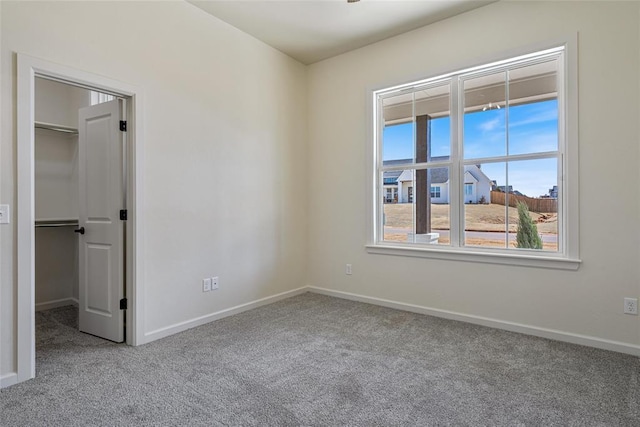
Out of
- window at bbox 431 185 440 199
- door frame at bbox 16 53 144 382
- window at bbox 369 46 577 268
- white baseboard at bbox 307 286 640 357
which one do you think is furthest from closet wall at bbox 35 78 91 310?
window at bbox 431 185 440 199

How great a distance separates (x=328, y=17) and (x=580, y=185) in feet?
8.85

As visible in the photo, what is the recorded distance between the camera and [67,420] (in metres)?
1.87

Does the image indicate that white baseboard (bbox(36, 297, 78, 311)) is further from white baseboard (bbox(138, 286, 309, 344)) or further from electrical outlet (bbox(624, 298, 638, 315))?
electrical outlet (bbox(624, 298, 638, 315))

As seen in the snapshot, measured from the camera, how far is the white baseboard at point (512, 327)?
2751 mm

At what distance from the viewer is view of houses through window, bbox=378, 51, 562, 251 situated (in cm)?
316

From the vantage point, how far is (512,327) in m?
3.19

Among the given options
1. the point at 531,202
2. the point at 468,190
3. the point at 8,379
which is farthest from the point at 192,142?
the point at 531,202

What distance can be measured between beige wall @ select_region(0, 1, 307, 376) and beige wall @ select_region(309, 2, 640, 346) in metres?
0.53

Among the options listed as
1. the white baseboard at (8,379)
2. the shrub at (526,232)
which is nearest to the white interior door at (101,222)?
the white baseboard at (8,379)

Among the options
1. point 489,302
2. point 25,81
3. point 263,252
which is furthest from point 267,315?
point 25,81

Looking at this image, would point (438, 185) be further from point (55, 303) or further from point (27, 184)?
point (55, 303)

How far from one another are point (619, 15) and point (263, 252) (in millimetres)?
3777

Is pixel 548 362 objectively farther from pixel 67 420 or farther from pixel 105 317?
pixel 105 317

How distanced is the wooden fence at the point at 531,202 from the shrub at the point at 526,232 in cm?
4
